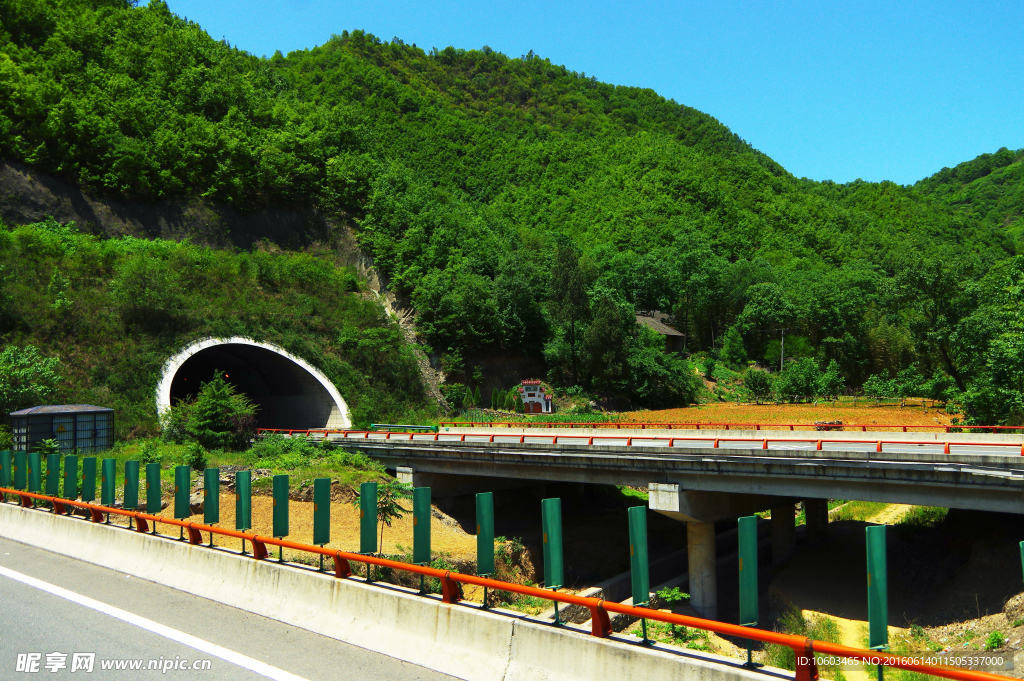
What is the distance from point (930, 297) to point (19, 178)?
68683 mm

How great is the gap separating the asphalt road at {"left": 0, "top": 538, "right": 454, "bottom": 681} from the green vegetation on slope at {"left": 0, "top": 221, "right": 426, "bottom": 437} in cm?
2627

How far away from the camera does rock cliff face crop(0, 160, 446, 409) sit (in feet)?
165

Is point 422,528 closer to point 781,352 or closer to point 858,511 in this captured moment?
point 858,511

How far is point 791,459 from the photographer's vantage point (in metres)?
19.2

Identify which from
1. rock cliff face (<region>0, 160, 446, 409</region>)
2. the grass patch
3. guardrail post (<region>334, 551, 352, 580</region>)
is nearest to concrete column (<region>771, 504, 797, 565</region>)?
the grass patch

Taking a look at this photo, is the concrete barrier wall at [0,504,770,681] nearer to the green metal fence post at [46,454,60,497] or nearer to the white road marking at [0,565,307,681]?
the white road marking at [0,565,307,681]

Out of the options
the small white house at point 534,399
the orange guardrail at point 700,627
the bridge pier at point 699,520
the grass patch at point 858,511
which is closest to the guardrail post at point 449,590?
the orange guardrail at point 700,627

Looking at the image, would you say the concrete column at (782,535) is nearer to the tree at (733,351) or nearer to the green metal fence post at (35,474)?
the green metal fence post at (35,474)

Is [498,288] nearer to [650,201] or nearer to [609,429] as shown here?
[609,429]

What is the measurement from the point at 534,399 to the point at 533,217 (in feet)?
222

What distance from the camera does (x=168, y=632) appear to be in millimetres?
9109

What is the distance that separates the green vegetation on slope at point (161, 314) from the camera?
3744 cm

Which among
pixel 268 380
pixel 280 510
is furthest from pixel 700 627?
pixel 268 380

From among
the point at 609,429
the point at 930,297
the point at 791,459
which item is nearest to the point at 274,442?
the point at 609,429
